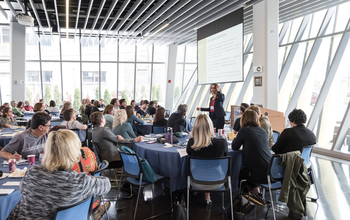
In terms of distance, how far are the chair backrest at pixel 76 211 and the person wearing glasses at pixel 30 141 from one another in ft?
4.99

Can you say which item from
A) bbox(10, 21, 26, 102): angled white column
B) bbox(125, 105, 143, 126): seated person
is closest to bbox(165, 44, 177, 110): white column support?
bbox(10, 21, 26, 102): angled white column

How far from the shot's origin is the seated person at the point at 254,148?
3.30 metres

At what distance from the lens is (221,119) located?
6668 millimetres

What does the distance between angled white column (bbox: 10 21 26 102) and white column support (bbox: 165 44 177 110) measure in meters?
7.43

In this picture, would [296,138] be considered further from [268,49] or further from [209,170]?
[268,49]

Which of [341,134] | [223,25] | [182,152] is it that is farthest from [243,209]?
[223,25]

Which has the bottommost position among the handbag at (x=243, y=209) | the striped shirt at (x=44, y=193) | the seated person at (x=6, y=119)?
the handbag at (x=243, y=209)

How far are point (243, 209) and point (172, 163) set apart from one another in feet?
3.60

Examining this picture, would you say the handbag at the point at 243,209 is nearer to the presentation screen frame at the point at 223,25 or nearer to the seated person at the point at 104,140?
the seated person at the point at 104,140

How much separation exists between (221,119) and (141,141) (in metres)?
3.05

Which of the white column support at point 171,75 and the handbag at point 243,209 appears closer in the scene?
the handbag at point 243,209

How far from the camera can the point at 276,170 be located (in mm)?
3135

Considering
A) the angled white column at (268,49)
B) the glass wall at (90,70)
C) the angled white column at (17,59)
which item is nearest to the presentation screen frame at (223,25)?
the angled white column at (268,49)

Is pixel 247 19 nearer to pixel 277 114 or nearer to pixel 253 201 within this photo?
pixel 277 114
